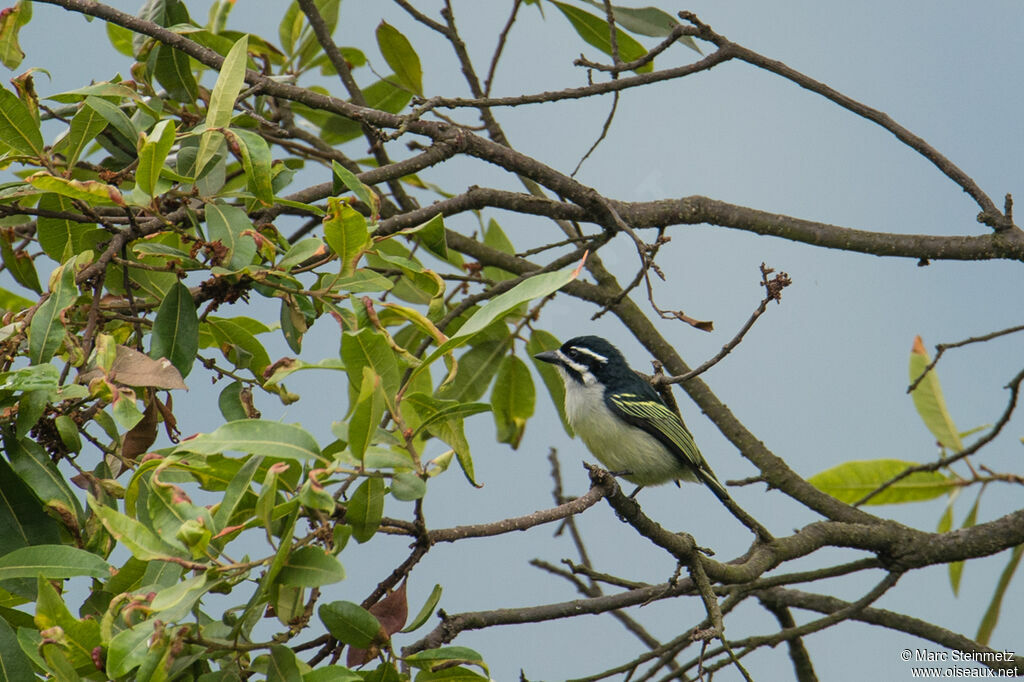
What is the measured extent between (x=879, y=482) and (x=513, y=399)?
108cm

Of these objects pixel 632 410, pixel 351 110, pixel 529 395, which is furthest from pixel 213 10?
pixel 632 410

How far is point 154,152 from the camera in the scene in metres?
1.49

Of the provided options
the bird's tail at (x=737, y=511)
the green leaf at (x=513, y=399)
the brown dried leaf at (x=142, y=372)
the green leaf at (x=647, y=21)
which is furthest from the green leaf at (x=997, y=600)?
the brown dried leaf at (x=142, y=372)

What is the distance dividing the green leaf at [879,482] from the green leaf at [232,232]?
1.79m

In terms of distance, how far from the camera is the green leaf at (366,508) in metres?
1.33

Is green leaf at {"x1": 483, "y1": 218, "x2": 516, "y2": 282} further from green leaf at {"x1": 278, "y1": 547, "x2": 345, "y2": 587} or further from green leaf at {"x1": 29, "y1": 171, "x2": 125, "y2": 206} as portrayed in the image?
green leaf at {"x1": 278, "y1": 547, "x2": 345, "y2": 587}

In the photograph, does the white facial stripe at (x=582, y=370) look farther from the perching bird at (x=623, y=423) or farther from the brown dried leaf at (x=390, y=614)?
the brown dried leaf at (x=390, y=614)

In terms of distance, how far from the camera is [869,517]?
9.11 ft

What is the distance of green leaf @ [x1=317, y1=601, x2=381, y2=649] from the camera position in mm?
1406

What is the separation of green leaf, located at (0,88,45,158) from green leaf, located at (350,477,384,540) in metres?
0.85

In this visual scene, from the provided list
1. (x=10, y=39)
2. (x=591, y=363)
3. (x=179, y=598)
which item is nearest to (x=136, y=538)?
(x=179, y=598)

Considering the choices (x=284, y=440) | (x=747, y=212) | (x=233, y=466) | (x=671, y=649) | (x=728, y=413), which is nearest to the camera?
(x=284, y=440)

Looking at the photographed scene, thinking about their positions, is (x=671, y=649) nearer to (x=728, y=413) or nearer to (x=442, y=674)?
(x=728, y=413)

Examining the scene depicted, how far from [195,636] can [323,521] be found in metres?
0.22
